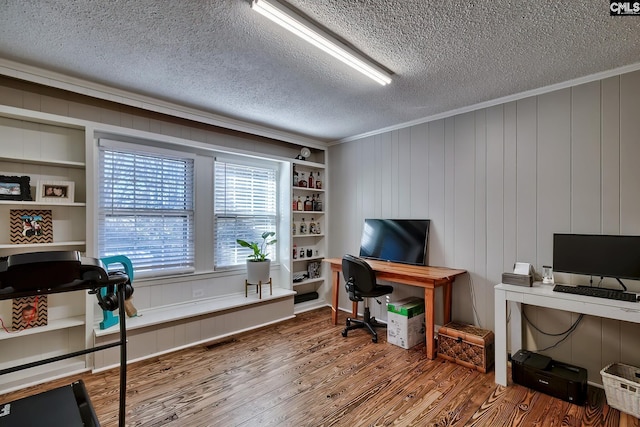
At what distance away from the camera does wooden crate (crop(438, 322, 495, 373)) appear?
277 cm

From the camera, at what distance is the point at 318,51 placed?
2213 millimetres

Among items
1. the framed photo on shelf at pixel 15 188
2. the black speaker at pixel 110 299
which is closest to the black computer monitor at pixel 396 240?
the black speaker at pixel 110 299

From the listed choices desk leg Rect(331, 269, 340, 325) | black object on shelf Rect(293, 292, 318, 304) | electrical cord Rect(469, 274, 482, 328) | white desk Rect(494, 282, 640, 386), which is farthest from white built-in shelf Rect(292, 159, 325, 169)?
white desk Rect(494, 282, 640, 386)

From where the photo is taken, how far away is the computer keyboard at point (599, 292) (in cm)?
212

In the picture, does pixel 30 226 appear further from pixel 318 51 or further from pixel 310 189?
pixel 310 189

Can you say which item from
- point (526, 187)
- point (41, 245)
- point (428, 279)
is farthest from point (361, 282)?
point (41, 245)

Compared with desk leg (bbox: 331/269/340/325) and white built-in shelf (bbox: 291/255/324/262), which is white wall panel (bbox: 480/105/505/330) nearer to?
desk leg (bbox: 331/269/340/325)

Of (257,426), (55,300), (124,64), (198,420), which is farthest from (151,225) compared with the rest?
(257,426)

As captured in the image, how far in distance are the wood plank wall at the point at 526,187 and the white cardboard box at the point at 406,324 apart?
301 millimetres

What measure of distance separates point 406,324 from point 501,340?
93 cm

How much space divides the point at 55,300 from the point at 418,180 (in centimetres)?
386

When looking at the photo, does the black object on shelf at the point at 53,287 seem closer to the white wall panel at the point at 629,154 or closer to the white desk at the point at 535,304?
the white desk at the point at 535,304

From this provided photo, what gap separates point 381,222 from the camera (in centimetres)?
408

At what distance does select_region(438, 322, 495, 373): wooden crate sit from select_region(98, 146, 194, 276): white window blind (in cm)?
289
